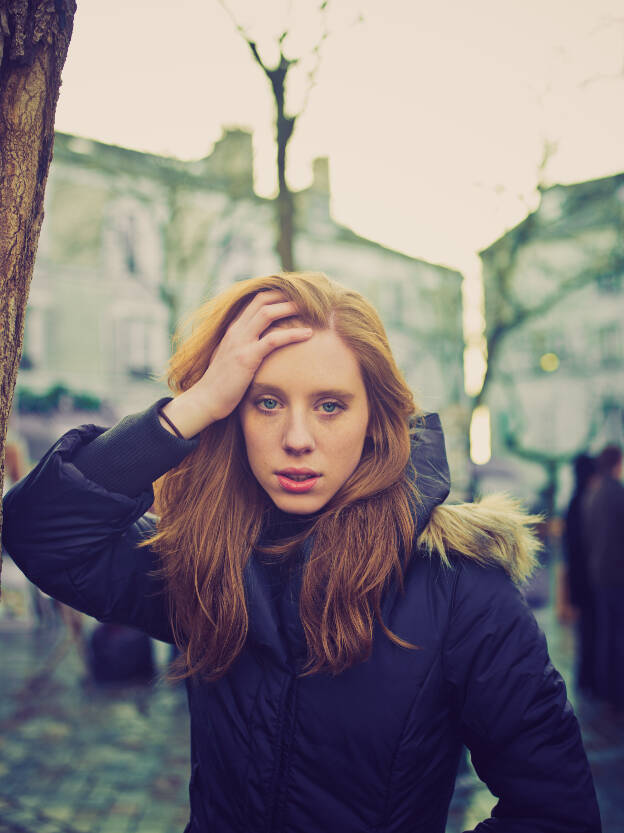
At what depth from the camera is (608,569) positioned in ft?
19.4

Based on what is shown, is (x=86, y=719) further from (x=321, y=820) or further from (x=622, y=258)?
(x=622, y=258)

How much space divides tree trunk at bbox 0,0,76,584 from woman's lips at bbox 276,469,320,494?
0.56 meters

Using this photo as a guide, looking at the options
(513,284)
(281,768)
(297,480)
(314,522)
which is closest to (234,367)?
(297,480)

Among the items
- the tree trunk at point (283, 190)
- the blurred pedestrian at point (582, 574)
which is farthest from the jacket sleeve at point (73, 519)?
the blurred pedestrian at point (582, 574)

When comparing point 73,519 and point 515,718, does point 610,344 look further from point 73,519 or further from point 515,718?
point 73,519

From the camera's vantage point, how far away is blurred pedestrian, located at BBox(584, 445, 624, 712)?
231 inches

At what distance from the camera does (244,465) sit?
1.69 meters

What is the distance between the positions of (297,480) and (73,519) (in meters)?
0.48

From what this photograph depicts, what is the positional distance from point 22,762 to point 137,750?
75 cm

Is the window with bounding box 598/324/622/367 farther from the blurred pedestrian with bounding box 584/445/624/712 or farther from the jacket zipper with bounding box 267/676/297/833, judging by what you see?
the jacket zipper with bounding box 267/676/297/833

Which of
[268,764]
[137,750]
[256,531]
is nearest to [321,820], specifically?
[268,764]

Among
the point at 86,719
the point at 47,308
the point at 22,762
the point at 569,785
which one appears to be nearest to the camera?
the point at 569,785

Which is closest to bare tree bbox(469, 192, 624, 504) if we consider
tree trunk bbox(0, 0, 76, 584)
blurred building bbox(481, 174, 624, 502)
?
blurred building bbox(481, 174, 624, 502)

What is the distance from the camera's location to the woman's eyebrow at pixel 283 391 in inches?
59.1
